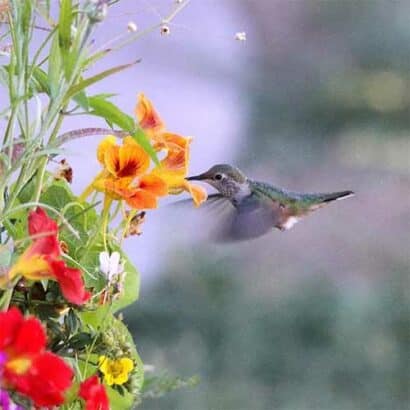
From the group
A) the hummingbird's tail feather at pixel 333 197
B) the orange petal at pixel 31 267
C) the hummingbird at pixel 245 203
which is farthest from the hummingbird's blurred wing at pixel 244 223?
the orange petal at pixel 31 267

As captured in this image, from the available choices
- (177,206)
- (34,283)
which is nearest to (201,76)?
(177,206)

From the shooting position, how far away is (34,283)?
1.86ft

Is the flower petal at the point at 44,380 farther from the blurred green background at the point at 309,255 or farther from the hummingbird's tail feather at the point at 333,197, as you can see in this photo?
the blurred green background at the point at 309,255

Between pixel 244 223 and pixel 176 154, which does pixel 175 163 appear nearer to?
pixel 176 154

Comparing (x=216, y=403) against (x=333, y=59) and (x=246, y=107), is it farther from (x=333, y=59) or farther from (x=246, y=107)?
(x=333, y=59)

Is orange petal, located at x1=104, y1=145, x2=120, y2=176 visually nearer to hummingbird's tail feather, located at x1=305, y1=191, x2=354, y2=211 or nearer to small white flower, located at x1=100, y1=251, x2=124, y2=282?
small white flower, located at x1=100, y1=251, x2=124, y2=282

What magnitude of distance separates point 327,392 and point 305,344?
0.13 meters

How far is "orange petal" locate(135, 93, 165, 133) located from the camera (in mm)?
602

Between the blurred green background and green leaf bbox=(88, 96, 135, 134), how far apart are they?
1656 mm

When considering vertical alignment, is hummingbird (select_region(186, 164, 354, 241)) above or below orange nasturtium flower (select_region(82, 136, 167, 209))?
below

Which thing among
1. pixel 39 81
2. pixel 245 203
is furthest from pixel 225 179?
pixel 39 81

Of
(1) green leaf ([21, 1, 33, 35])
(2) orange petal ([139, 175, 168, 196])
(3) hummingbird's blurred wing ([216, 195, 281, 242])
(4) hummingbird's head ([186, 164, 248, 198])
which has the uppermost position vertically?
(1) green leaf ([21, 1, 33, 35])

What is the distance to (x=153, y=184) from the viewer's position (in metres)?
0.56

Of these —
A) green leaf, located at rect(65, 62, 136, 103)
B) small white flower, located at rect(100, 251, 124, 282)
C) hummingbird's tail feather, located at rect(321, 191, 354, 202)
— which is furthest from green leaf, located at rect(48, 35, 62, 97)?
hummingbird's tail feather, located at rect(321, 191, 354, 202)
